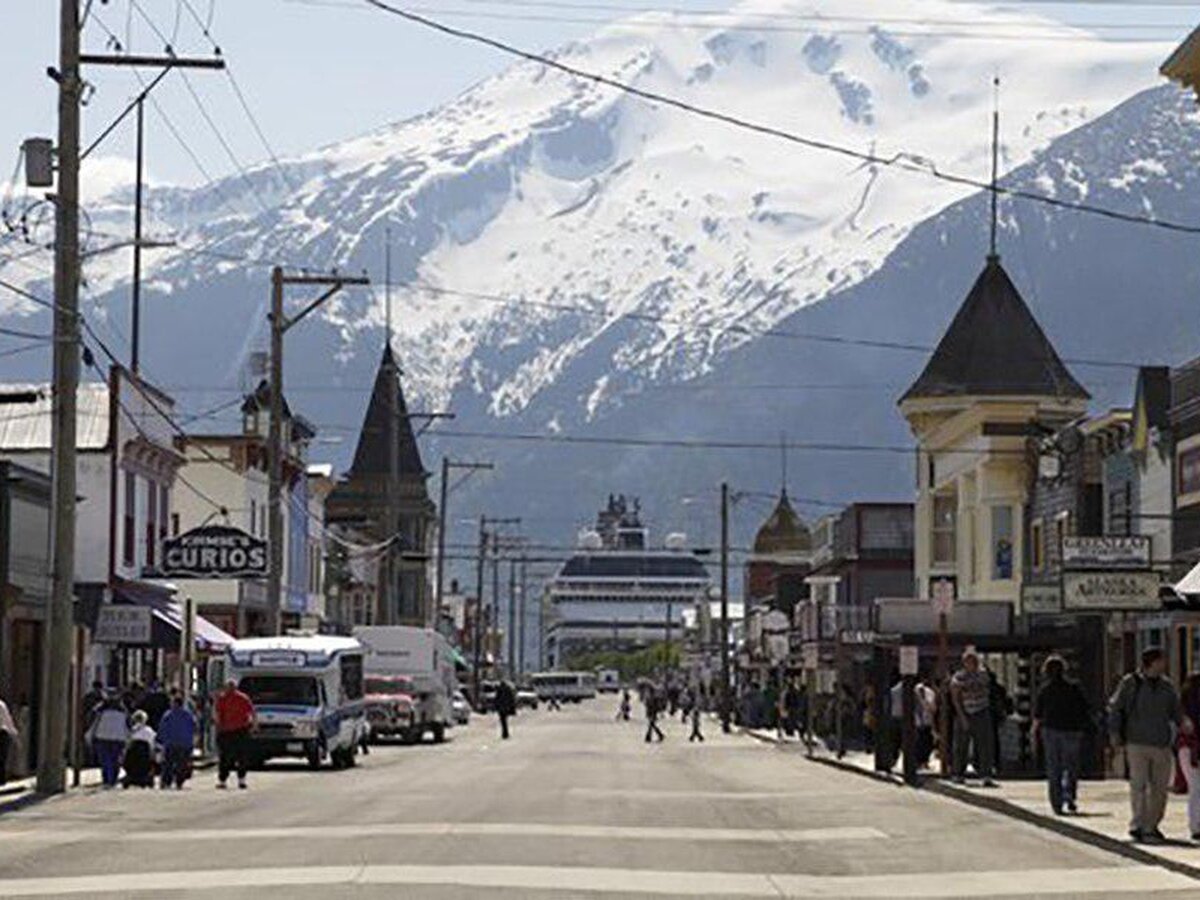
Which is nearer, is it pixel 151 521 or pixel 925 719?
pixel 925 719

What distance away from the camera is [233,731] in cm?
4844

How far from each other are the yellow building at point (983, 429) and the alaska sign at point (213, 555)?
16.3 m

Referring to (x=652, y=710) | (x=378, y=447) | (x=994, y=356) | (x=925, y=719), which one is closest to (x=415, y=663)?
(x=652, y=710)

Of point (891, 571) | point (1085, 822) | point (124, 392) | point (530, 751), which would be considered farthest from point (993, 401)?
point (1085, 822)

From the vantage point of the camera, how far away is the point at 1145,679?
33.0m

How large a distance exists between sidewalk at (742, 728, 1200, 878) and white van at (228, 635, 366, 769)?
30.1ft

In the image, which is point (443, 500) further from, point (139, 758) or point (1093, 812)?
point (1093, 812)

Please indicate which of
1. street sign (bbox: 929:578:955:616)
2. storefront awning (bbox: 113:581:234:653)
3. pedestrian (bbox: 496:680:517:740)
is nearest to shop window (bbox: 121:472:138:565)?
storefront awning (bbox: 113:581:234:653)

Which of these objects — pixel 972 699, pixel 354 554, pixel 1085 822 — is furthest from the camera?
pixel 354 554

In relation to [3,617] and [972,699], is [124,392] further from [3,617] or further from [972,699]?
[972,699]

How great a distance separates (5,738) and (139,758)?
9.05 feet

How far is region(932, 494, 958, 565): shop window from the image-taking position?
267 ft

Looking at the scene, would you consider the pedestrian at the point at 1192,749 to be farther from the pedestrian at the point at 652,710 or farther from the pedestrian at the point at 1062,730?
the pedestrian at the point at 652,710

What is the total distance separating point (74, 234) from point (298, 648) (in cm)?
1368
